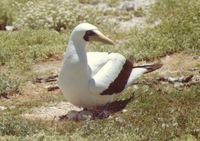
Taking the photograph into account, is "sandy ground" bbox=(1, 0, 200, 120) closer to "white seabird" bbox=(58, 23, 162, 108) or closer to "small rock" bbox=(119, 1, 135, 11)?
"white seabird" bbox=(58, 23, 162, 108)

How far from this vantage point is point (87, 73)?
16.5 ft

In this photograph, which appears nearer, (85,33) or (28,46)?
(85,33)

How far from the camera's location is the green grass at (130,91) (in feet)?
15.0

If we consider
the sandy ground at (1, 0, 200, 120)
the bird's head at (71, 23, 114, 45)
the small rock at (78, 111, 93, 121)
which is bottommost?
the sandy ground at (1, 0, 200, 120)

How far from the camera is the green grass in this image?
15.0 ft

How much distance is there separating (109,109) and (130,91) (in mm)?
812

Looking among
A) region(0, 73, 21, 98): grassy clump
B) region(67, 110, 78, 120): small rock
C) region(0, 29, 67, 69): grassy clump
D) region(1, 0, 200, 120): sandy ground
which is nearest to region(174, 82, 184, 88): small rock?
region(1, 0, 200, 120): sandy ground

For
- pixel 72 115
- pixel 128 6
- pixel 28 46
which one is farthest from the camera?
pixel 128 6

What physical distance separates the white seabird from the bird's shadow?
0.17m

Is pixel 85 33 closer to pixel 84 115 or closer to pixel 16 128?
pixel 84 115

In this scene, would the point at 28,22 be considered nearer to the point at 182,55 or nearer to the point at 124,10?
the point at 124,10

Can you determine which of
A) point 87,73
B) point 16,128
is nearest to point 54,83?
point 87,73

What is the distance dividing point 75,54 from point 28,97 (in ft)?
6.81

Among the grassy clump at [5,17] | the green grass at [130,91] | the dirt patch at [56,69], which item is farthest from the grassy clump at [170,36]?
the grassy clump at [5,17]
